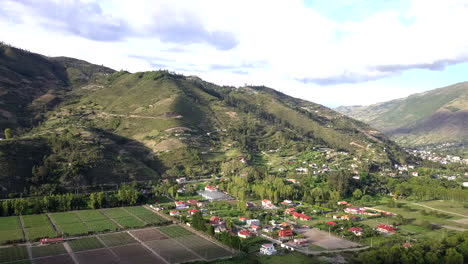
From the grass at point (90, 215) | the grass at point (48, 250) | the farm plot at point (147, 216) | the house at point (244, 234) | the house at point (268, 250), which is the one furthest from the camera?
the grass at point (90, 215)

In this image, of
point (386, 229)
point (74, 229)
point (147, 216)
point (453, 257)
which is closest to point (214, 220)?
point (147, 216)

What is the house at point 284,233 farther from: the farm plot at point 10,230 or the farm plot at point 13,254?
the farm plot at point 10,230

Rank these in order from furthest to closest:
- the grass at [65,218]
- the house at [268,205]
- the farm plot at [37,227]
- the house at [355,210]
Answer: the house at [268,205]
the house at [355,210]
the grass at [65,218]
the farm plot at [37,227]

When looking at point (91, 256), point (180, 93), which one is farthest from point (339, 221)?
→ point (180, 93)

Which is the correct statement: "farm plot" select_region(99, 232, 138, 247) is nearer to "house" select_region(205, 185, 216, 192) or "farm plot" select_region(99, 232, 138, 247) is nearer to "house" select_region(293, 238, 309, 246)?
"house" select_region(293, 238, 309, 246)

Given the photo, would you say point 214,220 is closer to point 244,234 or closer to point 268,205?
point 244,234

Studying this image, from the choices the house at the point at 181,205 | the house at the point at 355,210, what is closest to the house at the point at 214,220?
the house at the point at 181,205
